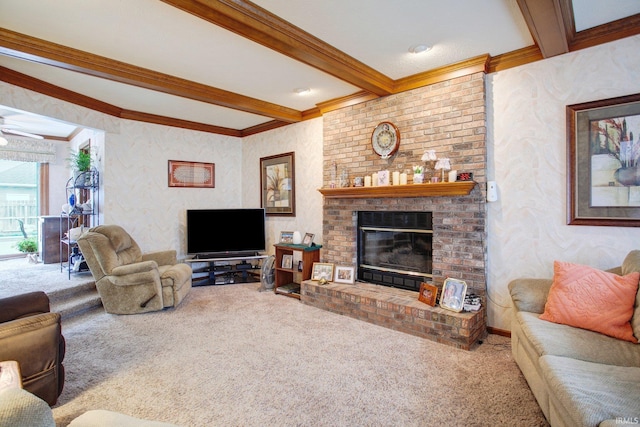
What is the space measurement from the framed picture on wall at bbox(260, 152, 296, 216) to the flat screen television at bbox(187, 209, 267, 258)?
10.7 inches

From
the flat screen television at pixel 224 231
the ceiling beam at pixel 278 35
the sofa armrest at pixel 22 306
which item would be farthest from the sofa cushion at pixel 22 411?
the flat screen television at pixel 224 231

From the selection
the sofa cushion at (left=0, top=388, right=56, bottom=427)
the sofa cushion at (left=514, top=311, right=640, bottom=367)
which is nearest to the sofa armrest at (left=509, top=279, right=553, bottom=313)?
the sofa cushion at (left=514, top=311, right=640, bottom=367)

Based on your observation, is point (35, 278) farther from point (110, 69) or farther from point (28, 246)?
point (110, 69)

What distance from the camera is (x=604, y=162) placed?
2600mm

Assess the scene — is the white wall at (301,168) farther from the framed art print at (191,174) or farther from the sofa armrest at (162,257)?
the sofa armrest at (162,257)

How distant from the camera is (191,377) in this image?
239cm

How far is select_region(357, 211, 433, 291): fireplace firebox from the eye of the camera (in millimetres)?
3590

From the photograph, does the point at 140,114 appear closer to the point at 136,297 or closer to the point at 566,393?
the point at 136,297

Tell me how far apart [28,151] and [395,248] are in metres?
6.85

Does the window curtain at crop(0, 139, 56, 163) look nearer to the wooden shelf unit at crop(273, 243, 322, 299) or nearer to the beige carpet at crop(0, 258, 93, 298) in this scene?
the beige carpet at crop(0, 258, 93, 298)

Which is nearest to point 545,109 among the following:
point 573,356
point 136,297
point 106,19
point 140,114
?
point 573,356

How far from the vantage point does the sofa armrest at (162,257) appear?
4.45 metres

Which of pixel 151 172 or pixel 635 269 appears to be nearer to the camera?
pixel 635 269

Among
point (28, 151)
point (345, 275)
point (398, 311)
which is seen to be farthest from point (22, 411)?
point (28, 151)
